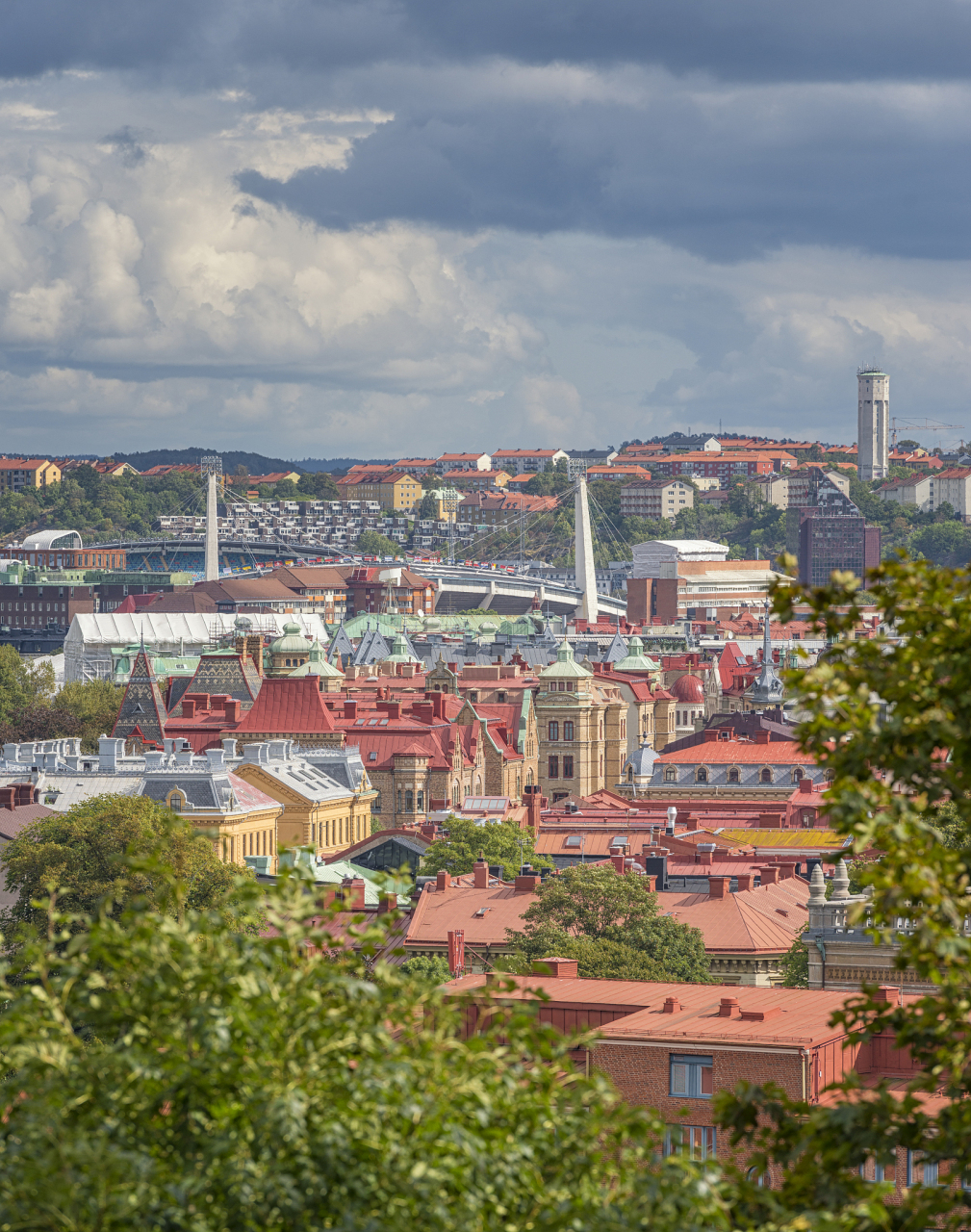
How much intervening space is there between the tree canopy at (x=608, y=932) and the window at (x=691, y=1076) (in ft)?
44.9

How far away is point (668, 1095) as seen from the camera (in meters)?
34.4

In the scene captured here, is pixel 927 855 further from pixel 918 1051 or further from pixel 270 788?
pixel 270 788

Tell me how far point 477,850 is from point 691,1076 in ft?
124

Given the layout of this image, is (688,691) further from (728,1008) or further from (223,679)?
(728,1008)

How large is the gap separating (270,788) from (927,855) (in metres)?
74.6

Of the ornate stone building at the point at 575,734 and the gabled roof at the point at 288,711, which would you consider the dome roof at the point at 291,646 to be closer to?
the ornate stone building at the point at 575,734

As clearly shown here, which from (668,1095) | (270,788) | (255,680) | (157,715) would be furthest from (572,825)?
(668,1095)

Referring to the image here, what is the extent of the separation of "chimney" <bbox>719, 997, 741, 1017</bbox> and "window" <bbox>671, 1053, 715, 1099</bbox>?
1.57 meters

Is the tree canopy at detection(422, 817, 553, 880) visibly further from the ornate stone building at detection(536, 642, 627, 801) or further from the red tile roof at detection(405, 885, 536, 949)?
the ornate stone building at detection(536, 642, 627, 801)

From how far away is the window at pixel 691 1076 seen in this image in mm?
34188

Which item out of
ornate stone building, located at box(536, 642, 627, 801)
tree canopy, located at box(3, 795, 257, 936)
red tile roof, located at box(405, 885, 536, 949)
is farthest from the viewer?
ornate stone building, located at box(536, 642, 627, 801)

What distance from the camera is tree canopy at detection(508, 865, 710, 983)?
49.4 m

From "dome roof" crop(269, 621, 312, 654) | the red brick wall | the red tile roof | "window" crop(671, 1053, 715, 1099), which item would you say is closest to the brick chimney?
the red tile roof

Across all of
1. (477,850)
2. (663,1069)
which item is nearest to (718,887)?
(477,850)
